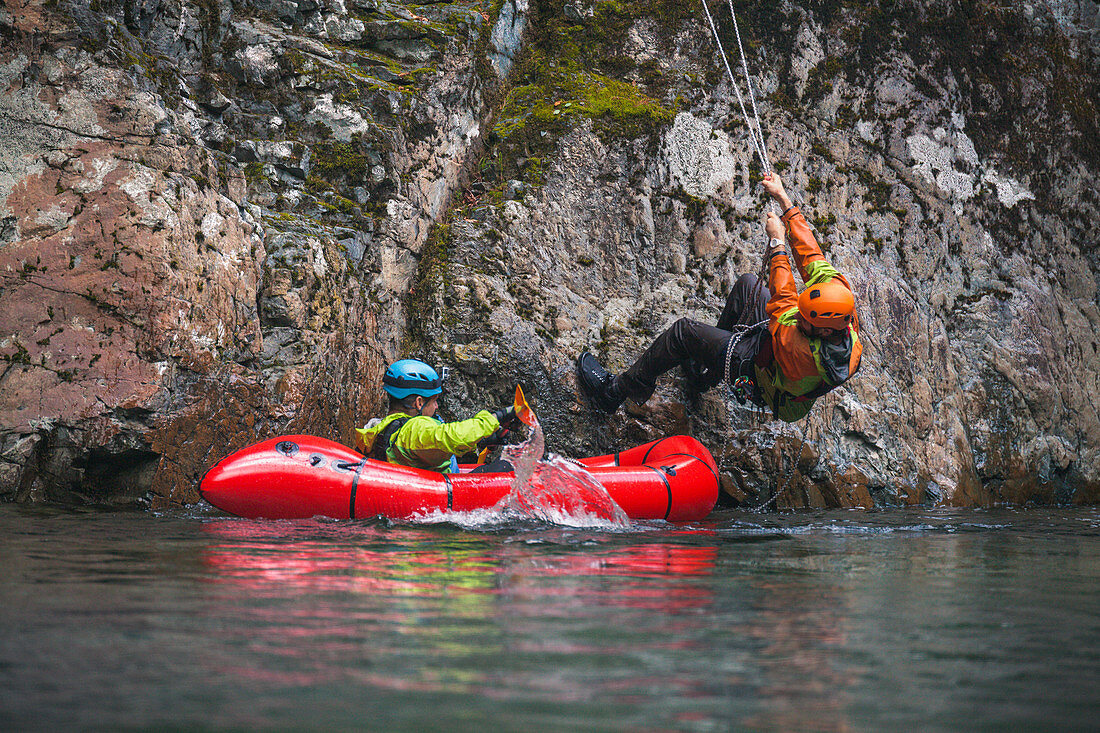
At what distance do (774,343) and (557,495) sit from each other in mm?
2001

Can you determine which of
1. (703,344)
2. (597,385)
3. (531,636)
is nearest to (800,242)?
(703,344)

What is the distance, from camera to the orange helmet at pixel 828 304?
212 inches

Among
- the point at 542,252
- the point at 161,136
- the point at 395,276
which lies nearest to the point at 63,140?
the point at 161,136

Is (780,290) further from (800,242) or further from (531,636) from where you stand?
(531,636)

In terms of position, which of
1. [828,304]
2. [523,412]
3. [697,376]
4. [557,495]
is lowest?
[557,495]

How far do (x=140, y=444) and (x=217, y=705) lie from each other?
180 inches

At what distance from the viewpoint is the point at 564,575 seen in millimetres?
3211

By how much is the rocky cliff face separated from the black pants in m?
0.51

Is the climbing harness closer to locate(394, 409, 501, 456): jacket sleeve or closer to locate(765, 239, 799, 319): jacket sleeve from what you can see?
locate(765, 239, 799, 319): jacket sleeve

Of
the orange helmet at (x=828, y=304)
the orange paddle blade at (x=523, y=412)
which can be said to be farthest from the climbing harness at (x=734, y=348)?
the orange paddle blade at (x=523, y=412)

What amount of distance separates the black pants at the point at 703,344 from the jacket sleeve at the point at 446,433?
5.46ft

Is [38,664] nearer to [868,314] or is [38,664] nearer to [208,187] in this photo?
[208,187]

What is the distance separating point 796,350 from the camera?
Result: 5.73m

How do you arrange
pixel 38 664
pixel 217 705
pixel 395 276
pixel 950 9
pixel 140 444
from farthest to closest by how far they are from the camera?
pixel 950 9, pixel 395 276, pixel 140 444, pixel 38 664, pixel 217 705
